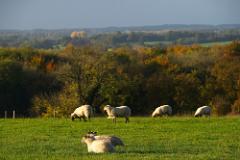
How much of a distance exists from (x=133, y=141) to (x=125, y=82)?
166ft

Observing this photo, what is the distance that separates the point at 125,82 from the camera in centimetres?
7356

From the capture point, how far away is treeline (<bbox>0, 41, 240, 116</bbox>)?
66.2m

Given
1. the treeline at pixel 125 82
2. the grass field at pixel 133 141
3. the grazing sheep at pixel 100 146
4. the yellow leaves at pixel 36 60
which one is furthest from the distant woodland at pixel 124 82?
the grazing sheep at pixel 100 146

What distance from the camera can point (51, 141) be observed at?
76.7ft

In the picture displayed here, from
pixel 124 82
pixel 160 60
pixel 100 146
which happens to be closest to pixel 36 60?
pixel 160 60

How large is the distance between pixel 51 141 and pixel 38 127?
27.5ft

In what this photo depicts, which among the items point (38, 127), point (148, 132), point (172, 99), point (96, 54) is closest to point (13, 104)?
point (96, 54)

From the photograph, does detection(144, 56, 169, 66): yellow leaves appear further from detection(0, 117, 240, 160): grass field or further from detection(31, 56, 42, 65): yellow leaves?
detection(0, 117, 240, 160): grass field

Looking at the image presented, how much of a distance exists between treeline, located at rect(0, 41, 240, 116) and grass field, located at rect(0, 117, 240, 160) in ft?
103

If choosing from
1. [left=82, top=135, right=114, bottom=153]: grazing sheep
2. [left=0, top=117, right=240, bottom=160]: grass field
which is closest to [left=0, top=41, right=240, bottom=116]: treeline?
[left=0, top=117, right=240, bottom=160]: grass field

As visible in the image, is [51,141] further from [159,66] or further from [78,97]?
[159,66]

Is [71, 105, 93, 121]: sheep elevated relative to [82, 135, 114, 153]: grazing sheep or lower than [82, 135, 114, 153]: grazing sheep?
lower

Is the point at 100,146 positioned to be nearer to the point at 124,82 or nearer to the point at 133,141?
the point at 133,141

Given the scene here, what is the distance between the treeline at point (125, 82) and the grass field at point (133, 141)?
31517 mm
